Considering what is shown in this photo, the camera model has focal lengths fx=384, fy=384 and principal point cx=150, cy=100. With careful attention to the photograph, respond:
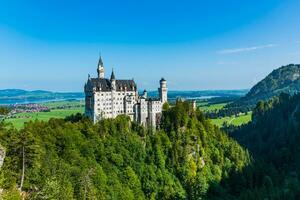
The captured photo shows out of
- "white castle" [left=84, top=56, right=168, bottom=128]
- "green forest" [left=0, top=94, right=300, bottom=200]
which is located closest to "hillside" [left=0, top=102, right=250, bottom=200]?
"green forest" [left=0, top=94, right=300, bottom=200]

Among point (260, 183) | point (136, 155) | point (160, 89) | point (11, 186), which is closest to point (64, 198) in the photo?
point (11, 186)

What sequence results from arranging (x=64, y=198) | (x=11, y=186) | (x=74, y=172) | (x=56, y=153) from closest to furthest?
(x=11, y=186) < (x=64, y=198) < (x=74, y=172) < (x=56, y=153)

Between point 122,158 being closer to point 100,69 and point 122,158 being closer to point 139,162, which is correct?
point 139,162

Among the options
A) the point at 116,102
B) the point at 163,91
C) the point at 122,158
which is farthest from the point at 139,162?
the point at 163,91

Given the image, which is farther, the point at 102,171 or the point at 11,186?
the point at 102,171

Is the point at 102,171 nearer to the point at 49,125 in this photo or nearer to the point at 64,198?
the point at 49,125

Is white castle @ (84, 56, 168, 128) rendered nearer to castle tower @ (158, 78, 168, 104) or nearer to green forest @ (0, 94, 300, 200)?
castle tower @ (158, 78, 168, 104)

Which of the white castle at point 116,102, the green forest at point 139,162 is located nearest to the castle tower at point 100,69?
the white castle at point 116,102
